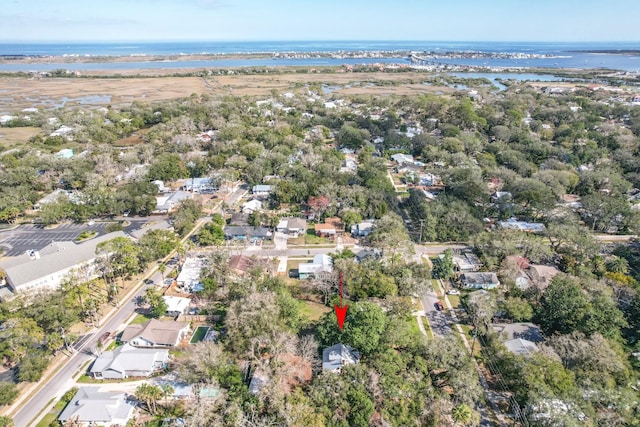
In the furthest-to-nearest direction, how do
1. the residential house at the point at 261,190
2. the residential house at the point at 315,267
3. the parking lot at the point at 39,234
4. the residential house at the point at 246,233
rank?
the residential house at the point at 261,190, the residential house at the point at 246,233, the parking lot at the point at 39,234, the residential house at the point at 315,267

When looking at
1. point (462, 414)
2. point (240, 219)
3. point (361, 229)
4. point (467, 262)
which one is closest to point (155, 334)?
point (240, 219)

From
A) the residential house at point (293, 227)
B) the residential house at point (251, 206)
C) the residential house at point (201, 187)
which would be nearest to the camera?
the residential house at point (293, 227)

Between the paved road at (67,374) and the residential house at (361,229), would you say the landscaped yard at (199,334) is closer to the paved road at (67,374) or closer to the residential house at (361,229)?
the paved road at (67,374)

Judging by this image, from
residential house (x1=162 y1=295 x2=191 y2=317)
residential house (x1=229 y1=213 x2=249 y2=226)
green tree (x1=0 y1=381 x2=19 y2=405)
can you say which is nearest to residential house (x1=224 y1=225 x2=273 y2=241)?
residential house (x1=229 y1=213 x2=249 y2=226)

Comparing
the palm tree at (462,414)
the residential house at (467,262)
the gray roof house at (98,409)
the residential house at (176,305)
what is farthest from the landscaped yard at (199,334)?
the residential house at (467,262)

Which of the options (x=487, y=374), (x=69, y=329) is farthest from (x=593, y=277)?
(x=69, y=329)

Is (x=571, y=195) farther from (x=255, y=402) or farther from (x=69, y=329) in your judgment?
(x=69, y=329)
